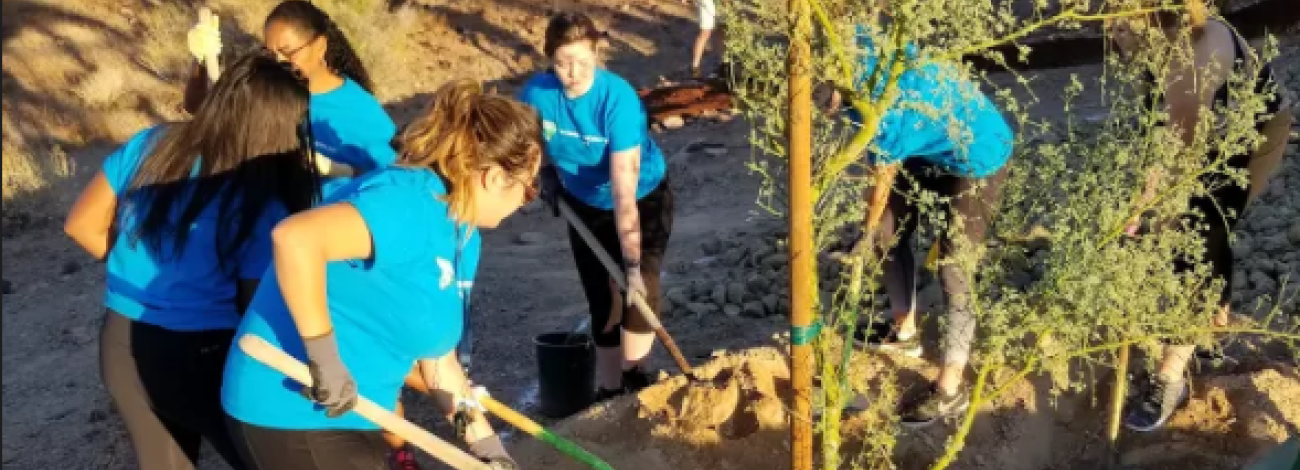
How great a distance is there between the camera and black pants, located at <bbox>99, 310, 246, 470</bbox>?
9.34ft

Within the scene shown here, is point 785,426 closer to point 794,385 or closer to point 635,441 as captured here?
point 635,441

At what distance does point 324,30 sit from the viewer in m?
3.60

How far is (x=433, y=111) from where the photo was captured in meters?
2.40

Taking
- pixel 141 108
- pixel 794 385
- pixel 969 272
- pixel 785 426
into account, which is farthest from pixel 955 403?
pixel 141 108

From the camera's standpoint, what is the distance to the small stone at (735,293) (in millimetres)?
6258

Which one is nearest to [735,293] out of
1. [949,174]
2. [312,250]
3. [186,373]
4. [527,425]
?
[949,174]

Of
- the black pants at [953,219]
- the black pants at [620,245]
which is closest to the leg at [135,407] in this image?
the black pants at [620,245]

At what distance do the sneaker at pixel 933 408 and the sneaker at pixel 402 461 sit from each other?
1.66 meters

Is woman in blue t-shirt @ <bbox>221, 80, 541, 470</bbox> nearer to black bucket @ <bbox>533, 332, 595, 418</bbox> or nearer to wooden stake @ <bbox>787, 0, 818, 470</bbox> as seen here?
wooden stake @ <bbox>787, 0, 818, 470</bbox>

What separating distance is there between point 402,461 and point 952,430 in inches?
74.3

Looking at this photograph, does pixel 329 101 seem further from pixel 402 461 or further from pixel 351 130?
pixel 402 461

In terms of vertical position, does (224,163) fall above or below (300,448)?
above

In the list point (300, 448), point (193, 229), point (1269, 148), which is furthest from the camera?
point (1269, 148)

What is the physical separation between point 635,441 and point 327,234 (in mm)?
1987
